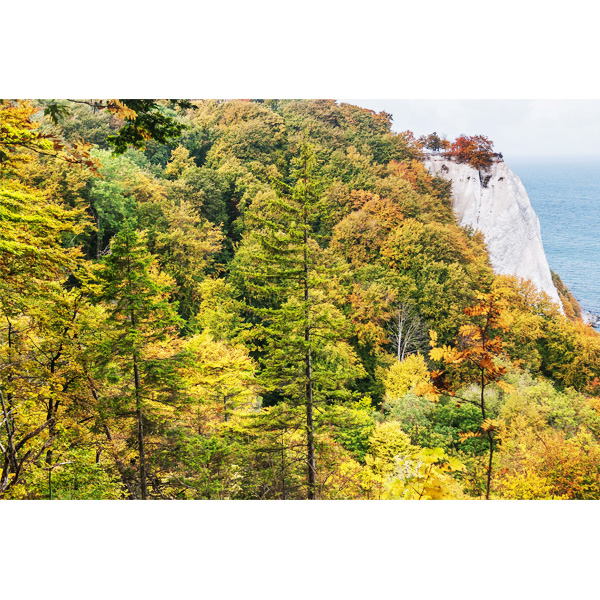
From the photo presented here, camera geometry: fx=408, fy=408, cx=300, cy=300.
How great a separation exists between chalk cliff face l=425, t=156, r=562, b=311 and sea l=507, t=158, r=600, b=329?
87mm

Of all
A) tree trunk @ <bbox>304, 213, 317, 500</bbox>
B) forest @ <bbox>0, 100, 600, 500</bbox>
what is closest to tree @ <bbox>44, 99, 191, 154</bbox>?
forest @ <bbox>0, 100, 600, 500</bbox>

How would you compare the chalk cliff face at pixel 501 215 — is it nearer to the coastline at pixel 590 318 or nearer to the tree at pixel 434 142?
the tree at pixel 434 142

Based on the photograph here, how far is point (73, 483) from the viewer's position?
356 centimetres

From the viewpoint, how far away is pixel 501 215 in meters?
4.05

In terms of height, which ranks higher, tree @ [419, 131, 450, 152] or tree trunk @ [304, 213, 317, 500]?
tree @ [419, 131, 450, 152]

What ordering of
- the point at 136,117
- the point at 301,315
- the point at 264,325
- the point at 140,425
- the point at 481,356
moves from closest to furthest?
the point at 136,117
the point at 481,356
the point at 301,315
the point at 140,425
the point at 264,325

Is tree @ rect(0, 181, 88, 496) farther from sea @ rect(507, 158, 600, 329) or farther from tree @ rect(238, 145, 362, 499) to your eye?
sea @ rect(507, 158, 600, 329)

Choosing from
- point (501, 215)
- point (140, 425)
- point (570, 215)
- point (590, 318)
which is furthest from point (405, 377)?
point (140, 425)

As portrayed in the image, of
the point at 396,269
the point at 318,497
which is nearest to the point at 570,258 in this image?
the point at 396,269

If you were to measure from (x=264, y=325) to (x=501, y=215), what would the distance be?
2590 mm

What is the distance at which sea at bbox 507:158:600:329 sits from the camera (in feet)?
12.3

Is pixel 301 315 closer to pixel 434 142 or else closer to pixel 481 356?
pixel 481 356
